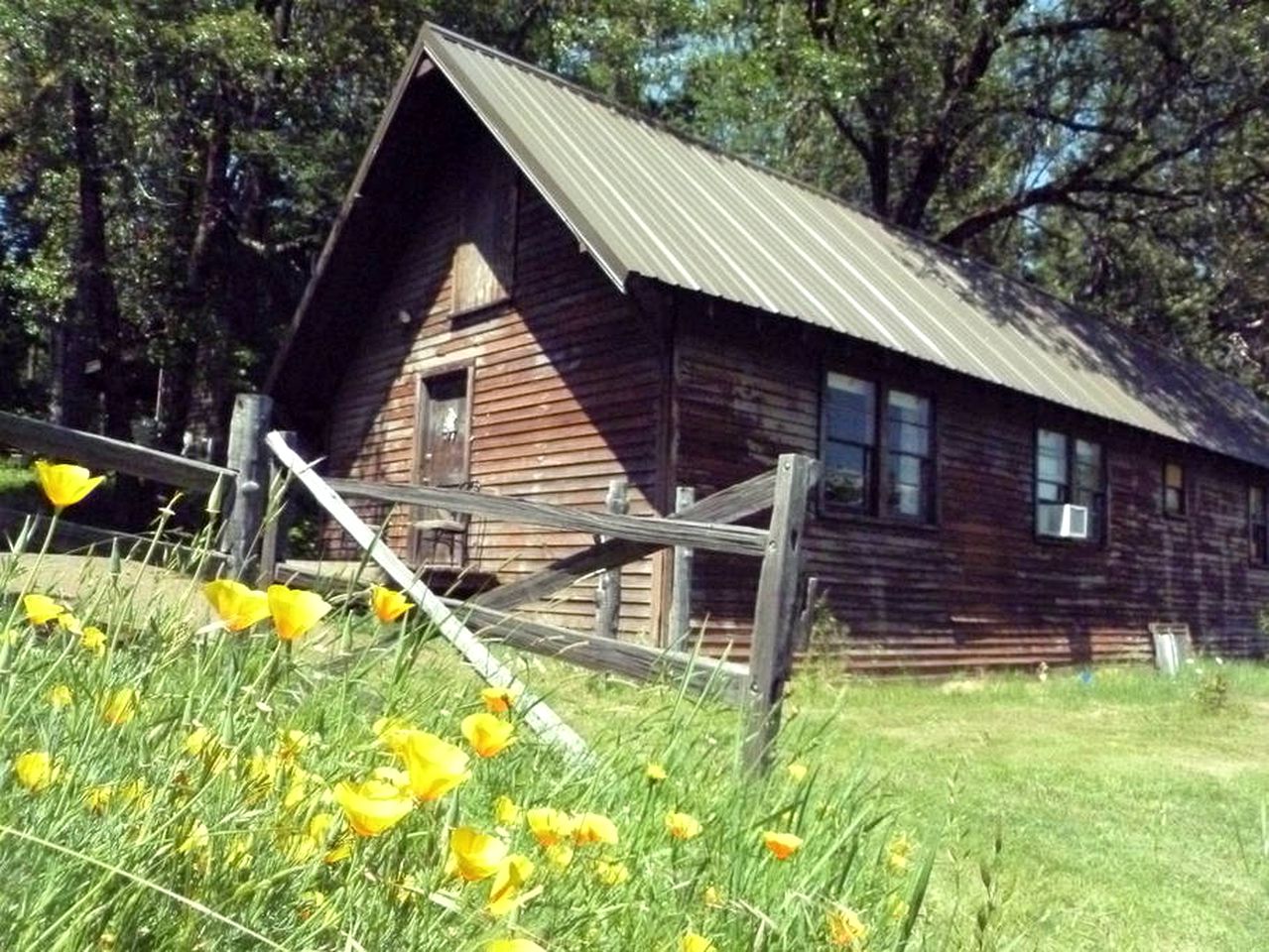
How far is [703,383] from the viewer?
1268 centimetres

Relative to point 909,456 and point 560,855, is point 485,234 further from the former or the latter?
point 560,855

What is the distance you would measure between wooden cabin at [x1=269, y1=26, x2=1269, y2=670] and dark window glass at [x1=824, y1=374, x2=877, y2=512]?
0.03 meters

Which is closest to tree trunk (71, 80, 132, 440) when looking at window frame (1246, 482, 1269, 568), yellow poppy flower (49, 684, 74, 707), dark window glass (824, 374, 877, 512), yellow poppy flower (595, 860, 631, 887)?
dark window glass (824, 374, 877, 512)

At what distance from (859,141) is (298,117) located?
11.1 meters

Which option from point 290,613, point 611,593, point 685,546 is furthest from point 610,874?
point 611,593

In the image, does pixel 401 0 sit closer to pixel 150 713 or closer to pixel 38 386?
pixel 38 386

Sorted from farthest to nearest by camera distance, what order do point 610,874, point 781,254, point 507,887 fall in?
point 781,254 → point 610,874 → point 507,887

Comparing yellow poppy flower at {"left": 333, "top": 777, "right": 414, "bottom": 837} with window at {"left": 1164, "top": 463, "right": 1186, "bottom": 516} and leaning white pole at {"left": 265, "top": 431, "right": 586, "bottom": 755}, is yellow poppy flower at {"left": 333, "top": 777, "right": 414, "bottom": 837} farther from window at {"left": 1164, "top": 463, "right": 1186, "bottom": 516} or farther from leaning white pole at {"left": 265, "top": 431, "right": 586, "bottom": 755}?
window at {"left": 1164, "top": 463, "right": 1186, "bottom": 516}

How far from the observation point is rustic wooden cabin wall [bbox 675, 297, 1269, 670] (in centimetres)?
1279

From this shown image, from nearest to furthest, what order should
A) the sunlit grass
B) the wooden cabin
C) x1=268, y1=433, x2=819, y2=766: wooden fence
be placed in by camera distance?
the sunlit grass → x1=268, y1=433, x2=819, y2=766: wooden fence → the wooden cabin

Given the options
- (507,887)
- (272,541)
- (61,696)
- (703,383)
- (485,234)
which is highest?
(485,234)

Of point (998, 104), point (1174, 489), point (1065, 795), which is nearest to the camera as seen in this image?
point (1065, 795)

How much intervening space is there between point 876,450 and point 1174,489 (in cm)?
840

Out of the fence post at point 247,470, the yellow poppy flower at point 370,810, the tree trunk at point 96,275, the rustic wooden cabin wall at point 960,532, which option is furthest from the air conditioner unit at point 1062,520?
the yellow poppy flower at point 370,810
